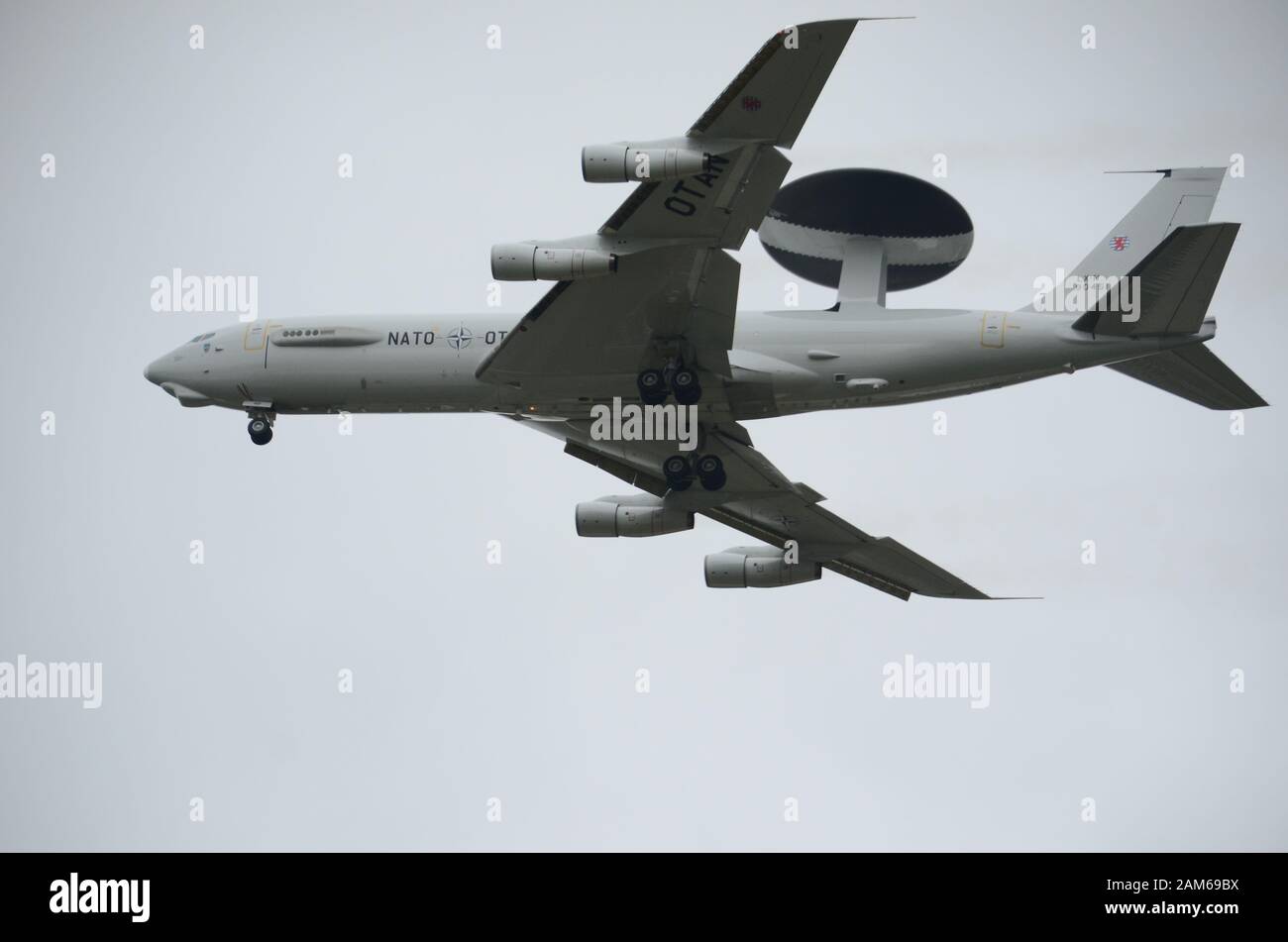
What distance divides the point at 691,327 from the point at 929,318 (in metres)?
5.16

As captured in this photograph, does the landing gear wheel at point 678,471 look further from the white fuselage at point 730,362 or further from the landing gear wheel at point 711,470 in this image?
the white fuselage at point 730,362

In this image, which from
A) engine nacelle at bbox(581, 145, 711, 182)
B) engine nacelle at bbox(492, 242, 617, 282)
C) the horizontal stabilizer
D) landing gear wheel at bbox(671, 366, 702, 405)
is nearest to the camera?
engine nacelle at bbox(581, 145, 711, 182)

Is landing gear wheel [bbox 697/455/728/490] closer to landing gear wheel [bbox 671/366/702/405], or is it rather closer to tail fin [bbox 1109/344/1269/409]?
landing gear wheel [bbox 671/366/702/405]

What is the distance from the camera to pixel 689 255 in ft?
121

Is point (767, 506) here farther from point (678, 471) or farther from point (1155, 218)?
point (1155, 218)

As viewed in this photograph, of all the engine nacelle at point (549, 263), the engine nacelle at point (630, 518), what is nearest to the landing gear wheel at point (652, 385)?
the engine nacelle at point (549, 263)

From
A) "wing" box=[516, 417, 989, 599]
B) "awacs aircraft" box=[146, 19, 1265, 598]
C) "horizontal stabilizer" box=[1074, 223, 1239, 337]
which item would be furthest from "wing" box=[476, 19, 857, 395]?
"horizontal stabilizer" box=[1074, 223, 1239, 337]

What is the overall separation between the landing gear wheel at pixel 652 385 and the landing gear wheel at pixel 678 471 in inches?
137

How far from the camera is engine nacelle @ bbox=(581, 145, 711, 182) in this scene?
33.3 meters

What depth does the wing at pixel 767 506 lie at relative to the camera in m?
43.4

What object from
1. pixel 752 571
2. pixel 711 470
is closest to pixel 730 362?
pixel 711 470

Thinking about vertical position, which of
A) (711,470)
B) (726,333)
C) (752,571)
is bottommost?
(752,571)

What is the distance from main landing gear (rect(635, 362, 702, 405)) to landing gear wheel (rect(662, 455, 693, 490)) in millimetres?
3384

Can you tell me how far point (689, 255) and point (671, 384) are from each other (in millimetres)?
3614
